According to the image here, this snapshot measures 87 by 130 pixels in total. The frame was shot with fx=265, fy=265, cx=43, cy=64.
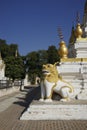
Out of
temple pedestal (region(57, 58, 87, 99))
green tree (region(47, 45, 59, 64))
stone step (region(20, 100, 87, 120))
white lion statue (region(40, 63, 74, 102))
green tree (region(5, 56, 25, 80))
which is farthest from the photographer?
green tree (region(47, 45, 59, 64))

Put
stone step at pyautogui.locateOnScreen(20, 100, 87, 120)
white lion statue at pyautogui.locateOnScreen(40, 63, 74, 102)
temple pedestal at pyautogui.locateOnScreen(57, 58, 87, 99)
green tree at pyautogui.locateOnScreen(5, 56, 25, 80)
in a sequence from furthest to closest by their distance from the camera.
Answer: green tree at pyautogui.locateOnScreen(5, 56, 25, 80)
temple pedestal at pyautogui.locateOnScreen(57, 58, 87, 99)
white lion statue at pyautogui.locateOnScreen(40, 63, 74, 102)
stone step at pyautogui.locateOnScreen(20, 100, 87, 120)

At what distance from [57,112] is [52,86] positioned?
5.01 ft

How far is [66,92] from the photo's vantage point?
385 inches

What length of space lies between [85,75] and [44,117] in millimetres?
4149

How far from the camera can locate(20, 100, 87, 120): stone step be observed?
27.9 ft

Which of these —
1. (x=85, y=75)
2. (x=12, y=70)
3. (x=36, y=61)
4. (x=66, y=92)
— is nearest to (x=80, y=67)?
(x=85, y=75)

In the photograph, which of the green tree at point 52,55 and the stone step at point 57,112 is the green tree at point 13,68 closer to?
the green tree at point 52,55

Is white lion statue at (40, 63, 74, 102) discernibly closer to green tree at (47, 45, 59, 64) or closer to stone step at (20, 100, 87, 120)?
stone step at (20, 100, 87, 120)

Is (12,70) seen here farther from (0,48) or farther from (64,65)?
(64,65)

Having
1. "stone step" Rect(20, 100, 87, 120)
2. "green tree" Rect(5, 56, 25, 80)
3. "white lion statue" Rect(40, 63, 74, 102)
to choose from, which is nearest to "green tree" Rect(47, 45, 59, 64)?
"green tree" Rect(5, 56, 25, 80)

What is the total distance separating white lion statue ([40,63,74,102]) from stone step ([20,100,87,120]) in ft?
3.65

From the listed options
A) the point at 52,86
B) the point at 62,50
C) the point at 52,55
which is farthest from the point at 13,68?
the point at 52,86

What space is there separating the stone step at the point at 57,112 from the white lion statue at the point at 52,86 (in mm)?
1112

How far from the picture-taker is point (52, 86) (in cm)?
989
